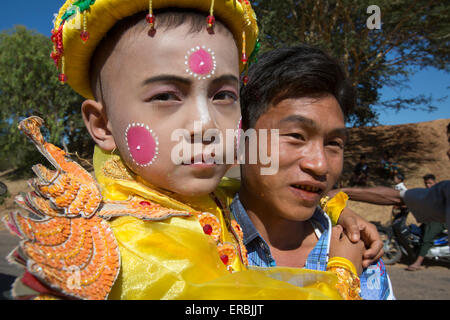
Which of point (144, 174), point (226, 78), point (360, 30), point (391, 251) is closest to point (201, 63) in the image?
point (226, 78)

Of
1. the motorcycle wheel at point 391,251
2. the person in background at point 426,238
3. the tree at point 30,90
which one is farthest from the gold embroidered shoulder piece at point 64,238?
the tree at point 30,90

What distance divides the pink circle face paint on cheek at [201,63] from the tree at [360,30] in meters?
8.78

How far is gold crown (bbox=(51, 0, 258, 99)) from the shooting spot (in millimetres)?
1241

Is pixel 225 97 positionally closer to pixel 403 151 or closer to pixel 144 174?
pixel 144 174

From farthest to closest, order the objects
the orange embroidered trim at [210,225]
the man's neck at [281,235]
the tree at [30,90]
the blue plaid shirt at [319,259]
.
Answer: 1. the tree at [30,90]
2. the man's neck at [281,235]
3. the blue plaid shirt at [319,259]
4. the orange embroidered trim at [210,225]

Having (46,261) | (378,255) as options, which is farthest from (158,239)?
(378,255)

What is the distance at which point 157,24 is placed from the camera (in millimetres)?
1241

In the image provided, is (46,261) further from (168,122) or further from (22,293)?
(168,122)

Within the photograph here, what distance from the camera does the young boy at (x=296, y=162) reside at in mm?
1668

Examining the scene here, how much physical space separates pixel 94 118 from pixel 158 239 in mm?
667

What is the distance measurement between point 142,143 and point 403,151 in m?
18.6

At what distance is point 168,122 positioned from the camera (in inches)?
47.1

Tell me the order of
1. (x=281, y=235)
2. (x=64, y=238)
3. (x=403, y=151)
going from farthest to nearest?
1. (x=403, y=151)
2. (x=281, y=235)
3. (x=64, y=238)

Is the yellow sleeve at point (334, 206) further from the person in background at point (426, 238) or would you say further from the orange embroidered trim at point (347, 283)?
the person in background at point (426, 238)
